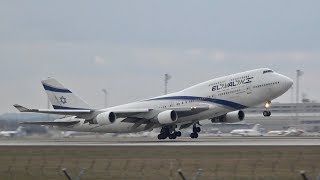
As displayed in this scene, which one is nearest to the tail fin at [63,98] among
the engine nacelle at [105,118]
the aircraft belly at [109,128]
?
the aircraft belly at [109,128]

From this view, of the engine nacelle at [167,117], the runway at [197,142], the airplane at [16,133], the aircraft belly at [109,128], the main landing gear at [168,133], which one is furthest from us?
the airplane at [16,133]

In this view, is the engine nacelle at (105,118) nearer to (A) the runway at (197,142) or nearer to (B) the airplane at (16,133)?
(A) the runway at (197,142)

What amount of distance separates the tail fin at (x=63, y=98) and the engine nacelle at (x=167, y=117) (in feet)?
42.9

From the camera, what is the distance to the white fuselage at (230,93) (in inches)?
3076

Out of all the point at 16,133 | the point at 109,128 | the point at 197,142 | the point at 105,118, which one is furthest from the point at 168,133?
the point at 16,133

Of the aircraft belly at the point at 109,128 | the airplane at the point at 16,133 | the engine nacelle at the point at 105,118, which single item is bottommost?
the airplane at the point at 16,133

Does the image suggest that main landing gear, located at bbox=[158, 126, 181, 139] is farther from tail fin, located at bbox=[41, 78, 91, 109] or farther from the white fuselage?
tail fin, located at bbox=[41, 78, 91, 109]

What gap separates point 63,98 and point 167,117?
15.8 m

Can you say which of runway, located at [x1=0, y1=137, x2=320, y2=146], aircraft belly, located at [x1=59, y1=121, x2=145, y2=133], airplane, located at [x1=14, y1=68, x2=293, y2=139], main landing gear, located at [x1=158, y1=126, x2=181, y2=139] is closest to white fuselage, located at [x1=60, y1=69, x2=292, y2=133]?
airplane, located at [x1=14, y1=68, x2=293, y2=139]

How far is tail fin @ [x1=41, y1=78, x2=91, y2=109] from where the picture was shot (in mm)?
89375

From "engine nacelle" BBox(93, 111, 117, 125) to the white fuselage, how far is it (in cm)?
512

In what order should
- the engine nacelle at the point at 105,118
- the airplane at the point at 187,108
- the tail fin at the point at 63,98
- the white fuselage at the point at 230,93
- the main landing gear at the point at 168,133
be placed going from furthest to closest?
the tail fin at the point at 63,98 → the main landing gear at the point at 168,133 → the engine nacelle at the point at 105,118 → the airplane at the point at 187,108 → the white fuselage at the point at 230,93
